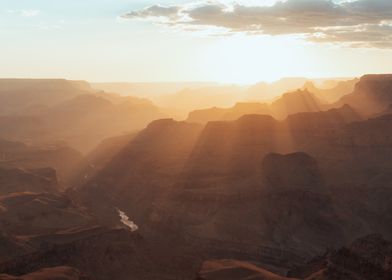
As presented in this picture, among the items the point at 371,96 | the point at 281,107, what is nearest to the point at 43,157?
the point at 281,107

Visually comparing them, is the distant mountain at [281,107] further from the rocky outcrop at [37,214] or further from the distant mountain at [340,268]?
the distant mountain at [340,268]

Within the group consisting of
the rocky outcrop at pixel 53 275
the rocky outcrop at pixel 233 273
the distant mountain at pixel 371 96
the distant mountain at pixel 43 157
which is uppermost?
the distant mountain at pixel 371 96

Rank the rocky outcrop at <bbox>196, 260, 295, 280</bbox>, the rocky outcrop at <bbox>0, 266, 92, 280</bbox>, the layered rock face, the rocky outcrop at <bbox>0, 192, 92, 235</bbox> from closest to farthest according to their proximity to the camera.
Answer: the rocky outcrop at <bbox>0, 266, 92, 280</bbox> → the rocky outcrop at <bbox>196, 260, 295, 280</bbox> → the rocky outcrop at <bbox>0, 192, 92, 235</bbox> → the layered rock face

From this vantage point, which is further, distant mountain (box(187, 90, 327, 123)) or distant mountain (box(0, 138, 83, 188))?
distant mountain (box(187, 90, 327, 123))

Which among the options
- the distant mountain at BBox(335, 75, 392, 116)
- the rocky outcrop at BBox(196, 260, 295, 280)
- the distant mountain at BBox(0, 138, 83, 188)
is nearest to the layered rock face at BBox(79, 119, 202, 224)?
the distant mountain at BBox(0, 138, 83, 188)

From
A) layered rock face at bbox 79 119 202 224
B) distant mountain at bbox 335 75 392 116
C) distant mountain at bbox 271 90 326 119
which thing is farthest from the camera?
distant mountain at bbox 271 90 326 119

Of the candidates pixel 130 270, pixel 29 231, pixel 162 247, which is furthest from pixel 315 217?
pixel 29 231

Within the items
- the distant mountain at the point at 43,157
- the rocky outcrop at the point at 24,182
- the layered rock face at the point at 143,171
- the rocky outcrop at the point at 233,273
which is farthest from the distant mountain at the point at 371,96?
the rocky outcrop at the point at 233,273

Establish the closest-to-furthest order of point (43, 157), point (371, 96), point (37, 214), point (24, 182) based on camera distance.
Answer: point (37, 214), point (24, 182), point (43, 157), point (371, 96)

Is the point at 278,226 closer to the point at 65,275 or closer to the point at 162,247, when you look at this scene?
the point at 162,247

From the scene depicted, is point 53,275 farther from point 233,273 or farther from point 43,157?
point 43,157

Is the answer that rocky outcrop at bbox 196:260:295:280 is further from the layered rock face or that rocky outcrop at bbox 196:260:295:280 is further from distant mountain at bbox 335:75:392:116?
distant mountain at bbox 335:75:392:116

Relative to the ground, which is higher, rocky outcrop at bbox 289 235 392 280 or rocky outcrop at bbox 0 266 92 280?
rocky outcrop at bbox 0 266 92 280
